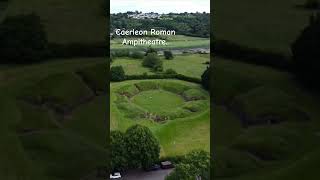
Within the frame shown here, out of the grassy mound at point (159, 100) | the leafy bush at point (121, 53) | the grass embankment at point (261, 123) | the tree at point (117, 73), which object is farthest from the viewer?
the tree at point (117, 73)

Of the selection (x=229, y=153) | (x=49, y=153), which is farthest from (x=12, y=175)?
(x=229, y=153)

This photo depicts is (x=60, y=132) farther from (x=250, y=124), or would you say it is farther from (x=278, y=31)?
(x=278, y=31)

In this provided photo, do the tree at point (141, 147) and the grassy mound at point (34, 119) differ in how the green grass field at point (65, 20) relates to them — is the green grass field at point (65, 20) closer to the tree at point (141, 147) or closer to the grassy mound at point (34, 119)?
the grassy mound at point (34, 119)

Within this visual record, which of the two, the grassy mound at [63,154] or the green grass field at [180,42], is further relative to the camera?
the green grass field at [180,42]

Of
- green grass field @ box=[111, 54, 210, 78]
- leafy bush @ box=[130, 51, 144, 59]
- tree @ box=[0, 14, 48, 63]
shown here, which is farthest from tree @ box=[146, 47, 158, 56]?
tree @ box=[0, 14, 48, 63]

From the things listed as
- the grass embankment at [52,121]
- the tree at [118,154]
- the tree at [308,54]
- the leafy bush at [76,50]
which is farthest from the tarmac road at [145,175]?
the tree at [308,54]

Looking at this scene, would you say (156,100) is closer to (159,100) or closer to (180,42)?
(159,100)

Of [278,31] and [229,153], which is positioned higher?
[278,31]

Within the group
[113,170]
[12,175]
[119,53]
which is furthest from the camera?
[119,53]
